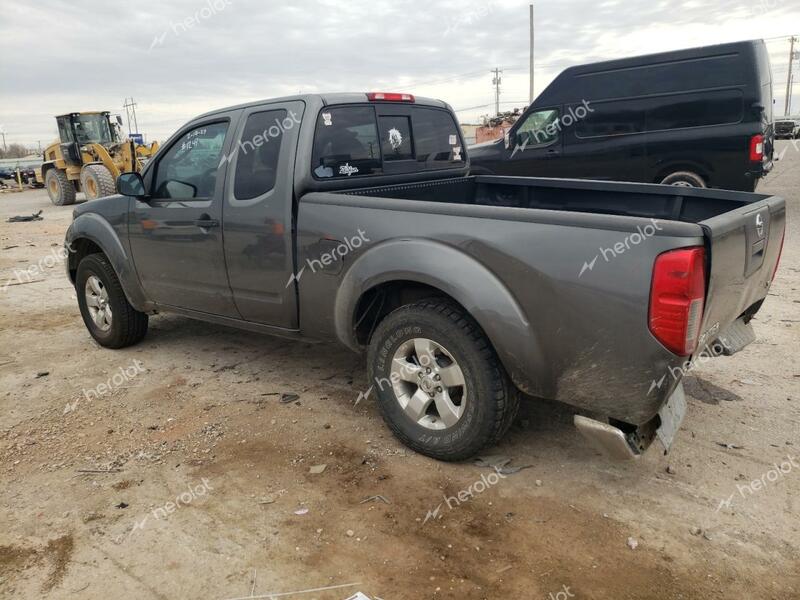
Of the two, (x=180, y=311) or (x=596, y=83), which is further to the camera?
(x=596, y=83)

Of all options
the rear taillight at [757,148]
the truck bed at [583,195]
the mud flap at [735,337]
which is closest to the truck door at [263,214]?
the truck bed at [583,195]

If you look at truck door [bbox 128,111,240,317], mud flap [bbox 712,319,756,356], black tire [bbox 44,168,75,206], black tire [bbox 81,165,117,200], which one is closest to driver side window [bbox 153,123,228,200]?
truck door [bbox 128,111,240,317]

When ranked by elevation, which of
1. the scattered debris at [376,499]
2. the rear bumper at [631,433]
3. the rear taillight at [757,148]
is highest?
the rear taillight at [757,148]

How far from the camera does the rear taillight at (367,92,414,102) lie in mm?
4012

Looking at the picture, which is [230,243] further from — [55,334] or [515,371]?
[55,334]

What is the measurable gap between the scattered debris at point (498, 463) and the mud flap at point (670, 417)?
73 cm

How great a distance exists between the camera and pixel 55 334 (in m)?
5.73

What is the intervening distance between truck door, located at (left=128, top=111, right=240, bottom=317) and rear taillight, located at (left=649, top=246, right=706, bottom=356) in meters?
2.72

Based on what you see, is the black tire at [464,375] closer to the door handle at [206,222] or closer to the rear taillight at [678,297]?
the rear taillight at [678,297]

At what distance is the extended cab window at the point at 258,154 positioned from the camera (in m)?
3.74

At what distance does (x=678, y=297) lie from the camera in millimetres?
2301

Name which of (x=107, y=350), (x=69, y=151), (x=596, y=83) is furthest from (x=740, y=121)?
(x=69, y=151)

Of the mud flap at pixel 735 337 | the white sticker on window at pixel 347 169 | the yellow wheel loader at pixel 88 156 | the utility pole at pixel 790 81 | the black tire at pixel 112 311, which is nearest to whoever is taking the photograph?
the mud flap at pixel 735 337

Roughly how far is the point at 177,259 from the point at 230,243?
641 millimetres
